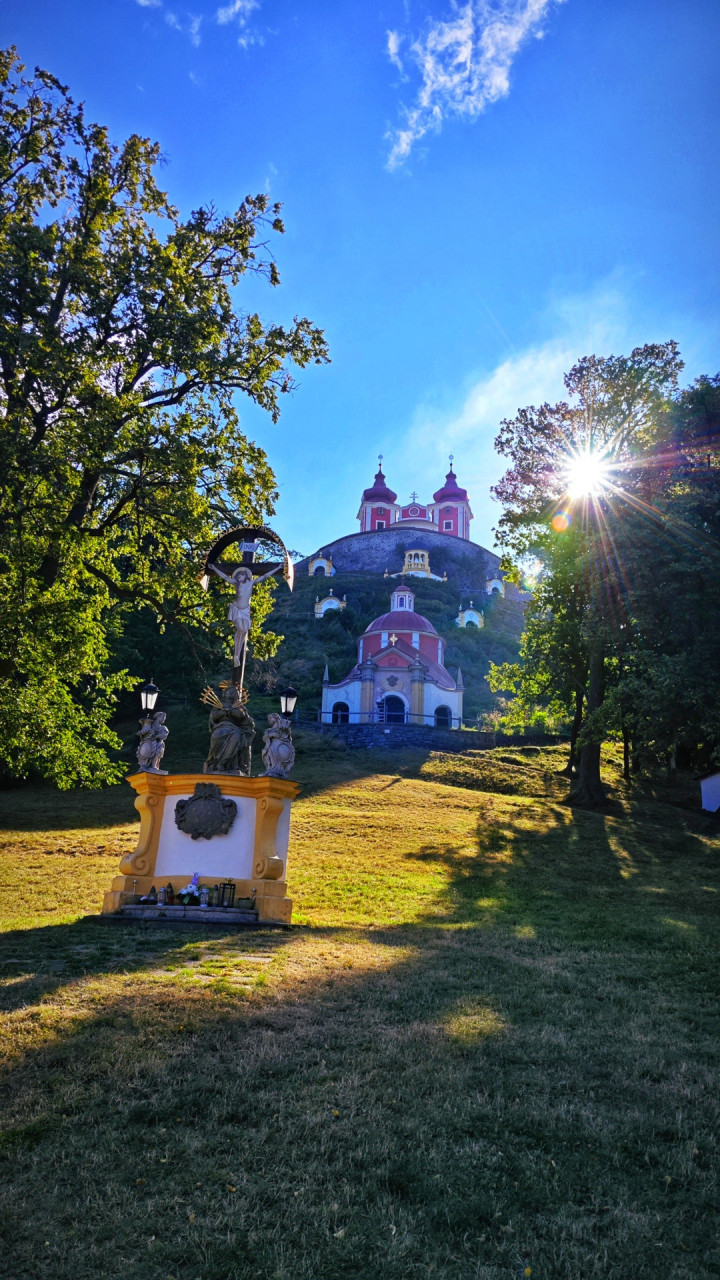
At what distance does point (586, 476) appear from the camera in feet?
73.3

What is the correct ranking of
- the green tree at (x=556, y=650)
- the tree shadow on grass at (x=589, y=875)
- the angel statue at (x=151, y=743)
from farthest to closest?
1. the green tree at (x=556, y=650)
2. the tree shadow on grass at (x=589, y=875)
3. the angel statue at (x=151, y=743)

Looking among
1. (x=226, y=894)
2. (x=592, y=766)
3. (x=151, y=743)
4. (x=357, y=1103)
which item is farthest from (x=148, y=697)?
(x=592, y=766)

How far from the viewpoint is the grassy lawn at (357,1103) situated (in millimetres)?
3148

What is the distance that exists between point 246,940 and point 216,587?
276 inches

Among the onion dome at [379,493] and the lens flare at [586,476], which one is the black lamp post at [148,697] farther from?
the onion dome at [379,493]

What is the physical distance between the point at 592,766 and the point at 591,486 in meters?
9.64

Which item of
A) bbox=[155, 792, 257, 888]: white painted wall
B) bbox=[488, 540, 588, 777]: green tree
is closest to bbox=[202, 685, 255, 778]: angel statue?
bbox=[155, 792, 257, 888]: white painted wall

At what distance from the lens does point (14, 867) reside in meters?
15.8

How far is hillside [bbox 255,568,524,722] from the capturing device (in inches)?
2403

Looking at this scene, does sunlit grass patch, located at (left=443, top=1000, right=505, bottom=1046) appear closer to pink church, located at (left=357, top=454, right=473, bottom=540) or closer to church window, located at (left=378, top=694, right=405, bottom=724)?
church window, located at (left=378, top=694, right=405, bottom=724)

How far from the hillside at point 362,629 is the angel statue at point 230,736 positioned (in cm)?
3691

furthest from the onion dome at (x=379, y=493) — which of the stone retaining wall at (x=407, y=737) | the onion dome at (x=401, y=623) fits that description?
the stone retaining wall at (x=407, y=737)

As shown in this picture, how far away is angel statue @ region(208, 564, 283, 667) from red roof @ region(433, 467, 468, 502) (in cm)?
9388

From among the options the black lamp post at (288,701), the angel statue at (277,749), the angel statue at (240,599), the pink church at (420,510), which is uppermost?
the pink church at (420,510)
